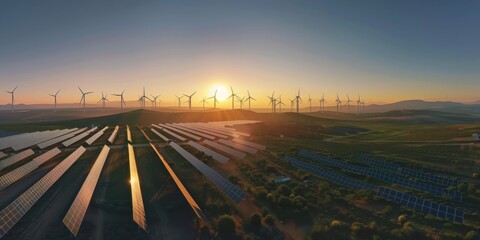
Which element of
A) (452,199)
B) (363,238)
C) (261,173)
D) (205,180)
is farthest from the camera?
(261,173)

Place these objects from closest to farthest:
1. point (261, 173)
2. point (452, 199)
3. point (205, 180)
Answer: point (452, 199) → point (205, 180) → point (261, 173)

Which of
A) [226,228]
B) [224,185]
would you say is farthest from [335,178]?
[226,228]

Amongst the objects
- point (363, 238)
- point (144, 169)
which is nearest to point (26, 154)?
point (144, 169)

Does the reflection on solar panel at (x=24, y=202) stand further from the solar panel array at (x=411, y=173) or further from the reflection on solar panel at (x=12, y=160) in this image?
the solar panel array at (x=411, y=173)

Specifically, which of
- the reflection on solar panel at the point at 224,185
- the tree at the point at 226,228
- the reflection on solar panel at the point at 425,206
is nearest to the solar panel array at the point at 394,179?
the reflection on solar panel at the point at 425,206

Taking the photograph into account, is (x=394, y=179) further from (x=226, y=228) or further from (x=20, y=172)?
(x=20, y=172)

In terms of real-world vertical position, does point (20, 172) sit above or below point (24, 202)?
above

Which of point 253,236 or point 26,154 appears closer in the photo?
point 253,236

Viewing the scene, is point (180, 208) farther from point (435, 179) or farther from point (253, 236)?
point (435, 179)

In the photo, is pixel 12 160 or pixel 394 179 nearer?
pixel 394 179
